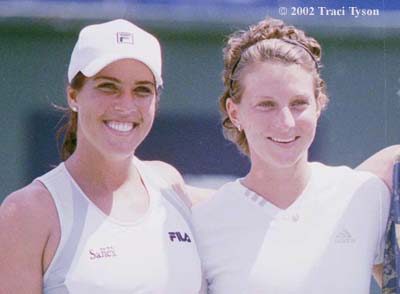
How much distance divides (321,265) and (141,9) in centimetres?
92

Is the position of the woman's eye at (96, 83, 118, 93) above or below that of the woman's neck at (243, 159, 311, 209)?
above

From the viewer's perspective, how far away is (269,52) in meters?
1.78

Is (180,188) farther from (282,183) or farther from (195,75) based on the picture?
(195,75)

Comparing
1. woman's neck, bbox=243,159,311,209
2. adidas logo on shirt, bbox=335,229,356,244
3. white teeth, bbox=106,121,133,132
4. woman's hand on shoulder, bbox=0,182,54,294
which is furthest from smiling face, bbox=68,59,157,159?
adidas logo on shirt, bbox=335,229,356,244

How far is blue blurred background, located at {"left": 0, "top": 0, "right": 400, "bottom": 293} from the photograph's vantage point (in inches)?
87.5

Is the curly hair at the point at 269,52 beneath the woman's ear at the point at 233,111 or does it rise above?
Answer: above

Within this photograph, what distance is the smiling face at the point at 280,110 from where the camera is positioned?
173 cm

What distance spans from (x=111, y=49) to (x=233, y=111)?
357mm

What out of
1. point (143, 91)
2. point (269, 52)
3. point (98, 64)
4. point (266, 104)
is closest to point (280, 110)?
point (266, 104)

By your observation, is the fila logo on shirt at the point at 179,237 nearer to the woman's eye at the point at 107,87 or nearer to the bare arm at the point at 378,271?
the woman's eye at the point at 107,87

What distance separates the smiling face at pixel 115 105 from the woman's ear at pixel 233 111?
244 millimetres

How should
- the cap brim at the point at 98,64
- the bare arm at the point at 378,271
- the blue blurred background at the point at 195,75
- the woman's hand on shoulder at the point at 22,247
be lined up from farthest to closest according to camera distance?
the blue blurred background at the point at 195,75
the bare arm at the point at 378,271
the cap brim at the point at 98,64
the woman's hand on shoulder at the point at 22,247

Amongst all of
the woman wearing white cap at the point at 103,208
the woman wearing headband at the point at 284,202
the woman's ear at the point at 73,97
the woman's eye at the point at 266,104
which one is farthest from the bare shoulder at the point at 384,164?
the woman's ear at the point at 73,97

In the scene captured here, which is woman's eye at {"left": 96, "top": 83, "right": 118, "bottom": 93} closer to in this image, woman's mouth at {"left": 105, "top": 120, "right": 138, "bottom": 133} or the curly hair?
woman's mouth at {"left": 105, "top": 120, "right": 138, "bottom": 133}
